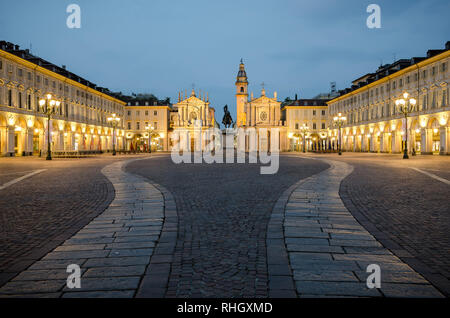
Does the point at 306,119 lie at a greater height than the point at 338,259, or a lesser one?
greater

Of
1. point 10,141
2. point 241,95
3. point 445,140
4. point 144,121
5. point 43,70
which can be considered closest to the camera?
point 10,141

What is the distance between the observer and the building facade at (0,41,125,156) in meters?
40.9

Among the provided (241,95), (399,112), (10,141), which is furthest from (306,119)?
(10,141)

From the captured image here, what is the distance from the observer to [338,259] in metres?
4.76

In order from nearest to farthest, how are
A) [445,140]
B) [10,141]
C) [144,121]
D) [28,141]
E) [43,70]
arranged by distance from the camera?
1. [10,141]
2. [445,140]
3. [28,141]
4. [43,70]
5. [144,121]

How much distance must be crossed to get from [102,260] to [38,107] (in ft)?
162

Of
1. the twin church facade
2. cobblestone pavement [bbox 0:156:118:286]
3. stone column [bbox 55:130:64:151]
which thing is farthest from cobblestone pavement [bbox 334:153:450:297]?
stone column [bbox 55:130:64:151]

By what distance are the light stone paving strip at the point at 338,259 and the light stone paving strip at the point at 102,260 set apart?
6.35 feet

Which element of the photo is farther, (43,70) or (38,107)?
(43,70)

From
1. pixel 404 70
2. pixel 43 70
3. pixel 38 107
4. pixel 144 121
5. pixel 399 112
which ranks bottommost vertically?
pixel 399 112

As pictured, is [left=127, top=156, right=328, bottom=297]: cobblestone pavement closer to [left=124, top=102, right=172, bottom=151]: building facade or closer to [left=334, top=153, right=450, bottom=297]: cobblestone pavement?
[left=334, top=153, right=450, bottom=297]: cobblestone pavement

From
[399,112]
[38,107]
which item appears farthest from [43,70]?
[399,112]

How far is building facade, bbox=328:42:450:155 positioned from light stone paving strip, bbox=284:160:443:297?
103ft

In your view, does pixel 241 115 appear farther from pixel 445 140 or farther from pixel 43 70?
pixel 445 140
